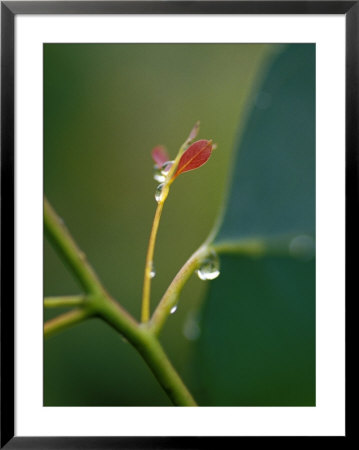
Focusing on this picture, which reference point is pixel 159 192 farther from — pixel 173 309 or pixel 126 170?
pixel 173 309

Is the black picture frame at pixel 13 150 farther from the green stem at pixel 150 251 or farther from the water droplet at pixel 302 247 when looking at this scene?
the green stem at pixel 150 251

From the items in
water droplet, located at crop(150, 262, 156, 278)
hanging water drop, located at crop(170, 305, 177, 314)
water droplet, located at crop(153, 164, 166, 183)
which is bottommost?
hanging water drop, located at crop(170, 305, 177, 314)

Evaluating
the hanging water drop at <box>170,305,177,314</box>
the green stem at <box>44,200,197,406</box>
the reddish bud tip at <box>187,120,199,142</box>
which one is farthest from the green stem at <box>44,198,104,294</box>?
the reddish bud tip at <box>187,120,199,142</box>

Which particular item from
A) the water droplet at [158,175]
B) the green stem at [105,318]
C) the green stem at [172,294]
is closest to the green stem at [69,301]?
the green stem at [105,318]

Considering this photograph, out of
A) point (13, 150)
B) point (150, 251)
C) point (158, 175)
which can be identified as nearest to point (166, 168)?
point (158, 175)

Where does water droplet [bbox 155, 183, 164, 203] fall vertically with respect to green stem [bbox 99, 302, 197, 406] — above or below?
above

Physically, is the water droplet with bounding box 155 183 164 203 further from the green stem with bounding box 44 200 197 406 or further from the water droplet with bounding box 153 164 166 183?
the green stem with bounding box 44 200 197 406
